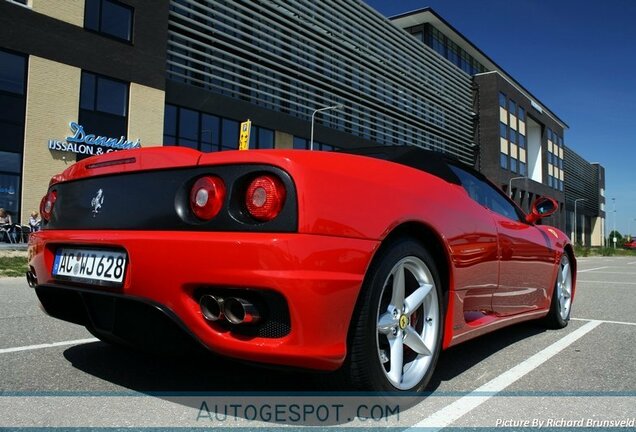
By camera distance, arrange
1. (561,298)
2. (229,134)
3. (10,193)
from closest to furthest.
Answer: (561,298), (10,193), (229,134)

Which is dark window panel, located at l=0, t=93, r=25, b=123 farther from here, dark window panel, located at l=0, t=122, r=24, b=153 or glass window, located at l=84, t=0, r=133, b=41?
glass window, located at l=84, t=0, r=133, b=41

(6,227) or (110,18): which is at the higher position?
(110,18)

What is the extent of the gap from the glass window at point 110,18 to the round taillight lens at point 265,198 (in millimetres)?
20467

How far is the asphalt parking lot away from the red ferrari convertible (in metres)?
0.23

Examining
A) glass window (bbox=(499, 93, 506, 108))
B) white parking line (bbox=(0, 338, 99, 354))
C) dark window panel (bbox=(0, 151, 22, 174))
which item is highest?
glass window (bbox=(499, 93, 506, 108))

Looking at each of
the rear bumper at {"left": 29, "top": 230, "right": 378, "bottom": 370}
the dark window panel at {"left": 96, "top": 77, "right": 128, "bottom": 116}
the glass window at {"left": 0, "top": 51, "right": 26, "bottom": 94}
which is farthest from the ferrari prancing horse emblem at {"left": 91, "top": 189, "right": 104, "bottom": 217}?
the dark window panel at {"left": 96, "top": 77, "right": 128, "bottom": 116}

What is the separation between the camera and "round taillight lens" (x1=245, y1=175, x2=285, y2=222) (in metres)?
2.01

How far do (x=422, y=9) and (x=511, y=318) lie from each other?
4336 centimetres

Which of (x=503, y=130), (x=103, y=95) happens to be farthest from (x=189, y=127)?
(x=503, y=130)

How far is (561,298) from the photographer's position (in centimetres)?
456

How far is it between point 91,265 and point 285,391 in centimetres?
105

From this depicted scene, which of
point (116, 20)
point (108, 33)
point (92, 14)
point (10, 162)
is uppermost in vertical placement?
point (116, 20)

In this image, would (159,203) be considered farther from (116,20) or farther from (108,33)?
(116,20)

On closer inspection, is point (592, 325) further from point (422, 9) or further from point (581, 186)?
point (581, 186)
